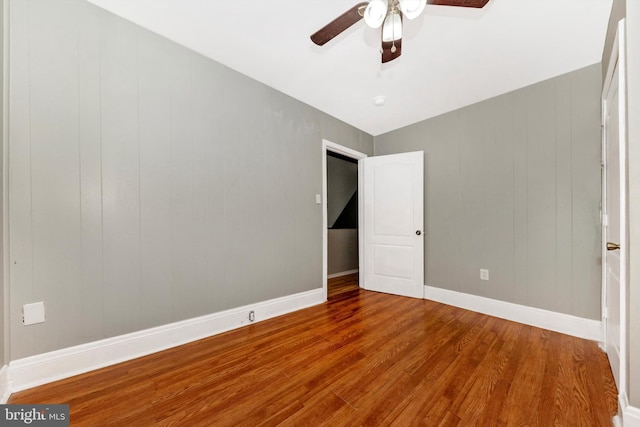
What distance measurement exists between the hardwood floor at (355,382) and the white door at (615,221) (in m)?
0.26

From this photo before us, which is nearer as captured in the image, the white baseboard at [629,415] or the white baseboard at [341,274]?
the white baseboard at [629,415]

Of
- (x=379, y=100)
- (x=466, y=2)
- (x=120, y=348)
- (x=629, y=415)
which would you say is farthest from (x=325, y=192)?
(x=629, y=415)

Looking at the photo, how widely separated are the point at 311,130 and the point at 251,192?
117 cm

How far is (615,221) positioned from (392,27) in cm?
Result: 194

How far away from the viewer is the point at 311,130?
123 inches

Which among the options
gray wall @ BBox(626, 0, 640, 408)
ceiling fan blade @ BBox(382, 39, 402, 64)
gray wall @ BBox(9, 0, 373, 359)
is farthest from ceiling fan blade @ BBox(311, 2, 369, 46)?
gray wall @ BBox(626, 0, 640, 408)

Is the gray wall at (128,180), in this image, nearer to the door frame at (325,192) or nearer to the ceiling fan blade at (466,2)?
the door frame at (325,192)


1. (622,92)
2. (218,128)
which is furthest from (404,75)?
(218,128)

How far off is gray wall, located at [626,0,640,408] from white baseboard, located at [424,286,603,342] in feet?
4.25

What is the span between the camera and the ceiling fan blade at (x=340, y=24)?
1.41 meters

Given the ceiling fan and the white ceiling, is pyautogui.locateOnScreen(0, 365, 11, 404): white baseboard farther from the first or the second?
the ceiling fan

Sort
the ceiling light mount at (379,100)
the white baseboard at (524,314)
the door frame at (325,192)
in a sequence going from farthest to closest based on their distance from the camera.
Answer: the door frame at (325,192), the ceiling light mount at (379,100), the white baseboard at (524,314)

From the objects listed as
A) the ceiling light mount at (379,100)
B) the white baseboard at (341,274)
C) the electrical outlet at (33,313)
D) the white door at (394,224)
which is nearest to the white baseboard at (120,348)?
the electrical outlet at (33,313)

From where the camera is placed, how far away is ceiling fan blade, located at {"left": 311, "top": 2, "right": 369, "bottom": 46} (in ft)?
4.64
